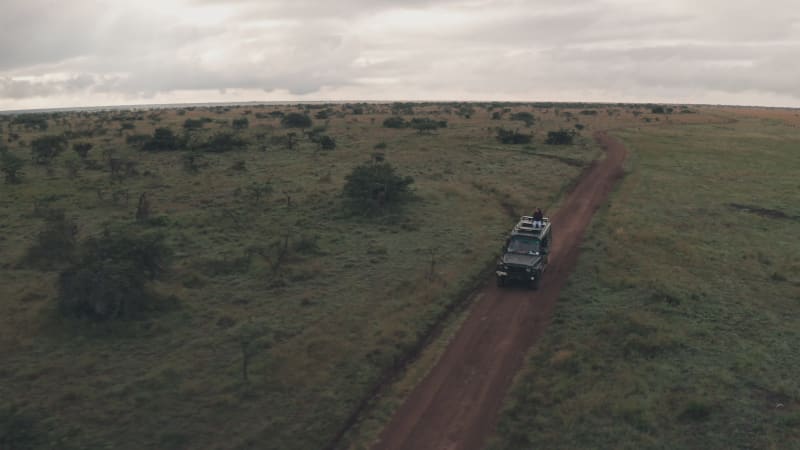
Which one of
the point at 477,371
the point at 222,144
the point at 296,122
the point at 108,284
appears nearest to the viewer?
the point at 477,371

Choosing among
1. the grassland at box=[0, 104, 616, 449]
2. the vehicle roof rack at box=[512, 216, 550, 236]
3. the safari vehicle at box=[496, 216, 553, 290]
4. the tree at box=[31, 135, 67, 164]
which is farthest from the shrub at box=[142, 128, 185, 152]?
the safari vehicle at box=[496, 216, 553, 290]

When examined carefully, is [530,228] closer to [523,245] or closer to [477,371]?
[523,245]

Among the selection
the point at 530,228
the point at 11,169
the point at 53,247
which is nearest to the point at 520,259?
the point at 530,228

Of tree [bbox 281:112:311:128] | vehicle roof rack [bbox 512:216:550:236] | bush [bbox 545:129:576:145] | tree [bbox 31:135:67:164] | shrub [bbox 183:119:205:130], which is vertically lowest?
vehicle roof rack [bbox 512:216:550:236]

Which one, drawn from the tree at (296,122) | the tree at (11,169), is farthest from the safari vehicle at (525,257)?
the tree at (296,122)

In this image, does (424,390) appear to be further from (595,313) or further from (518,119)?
(518,119)

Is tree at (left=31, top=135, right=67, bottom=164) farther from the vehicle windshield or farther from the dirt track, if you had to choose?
the dirt track
